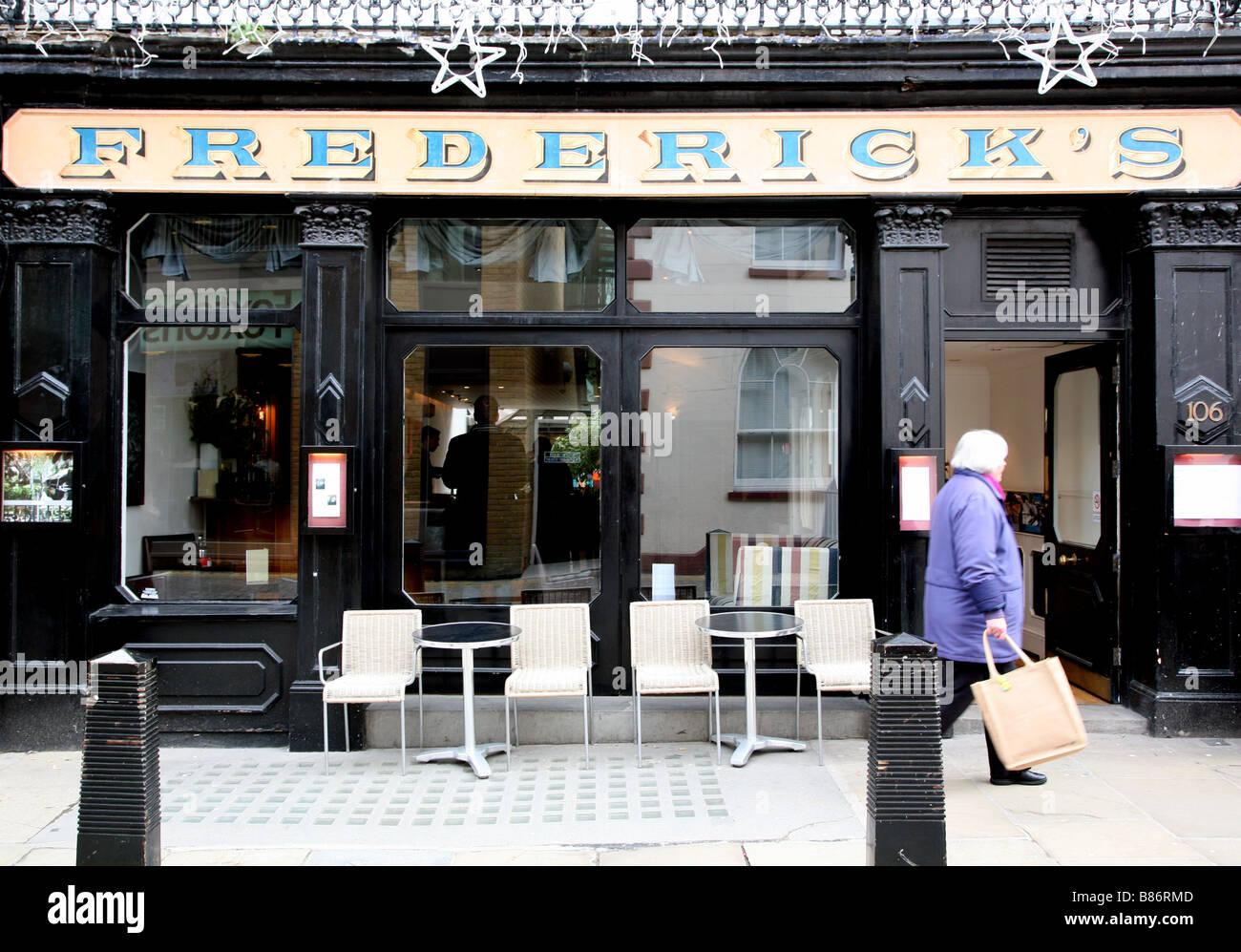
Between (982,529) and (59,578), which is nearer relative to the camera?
(982,529)

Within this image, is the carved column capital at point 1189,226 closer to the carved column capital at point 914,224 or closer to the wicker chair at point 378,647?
the carved column capital at point 914,224

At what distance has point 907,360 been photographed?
6.34 meters

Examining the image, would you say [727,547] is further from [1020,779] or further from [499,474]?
[1020,779]

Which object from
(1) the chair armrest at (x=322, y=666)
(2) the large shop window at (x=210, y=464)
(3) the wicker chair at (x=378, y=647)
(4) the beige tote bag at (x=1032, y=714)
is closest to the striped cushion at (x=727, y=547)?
(3) the wicker chair at (x=378, y=647)

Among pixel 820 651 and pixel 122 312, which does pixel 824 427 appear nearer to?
pixel 820 651

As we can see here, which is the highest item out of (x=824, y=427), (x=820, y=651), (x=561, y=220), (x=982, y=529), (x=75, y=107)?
(x=75, y=107)

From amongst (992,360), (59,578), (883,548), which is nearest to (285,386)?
(59,578)

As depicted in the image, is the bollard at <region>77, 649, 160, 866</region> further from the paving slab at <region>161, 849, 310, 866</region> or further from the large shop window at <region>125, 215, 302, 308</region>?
the large shop window at <region>125, 215, 302, 308</region>

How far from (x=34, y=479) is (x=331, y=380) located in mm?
2153

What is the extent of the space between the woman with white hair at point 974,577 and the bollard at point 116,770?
4.00 m

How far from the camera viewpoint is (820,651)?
612cm

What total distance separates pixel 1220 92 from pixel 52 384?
331 inches

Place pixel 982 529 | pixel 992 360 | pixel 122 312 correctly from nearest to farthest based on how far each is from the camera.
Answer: pixel 982 529 → pixel 122 312 → pixel 992 360

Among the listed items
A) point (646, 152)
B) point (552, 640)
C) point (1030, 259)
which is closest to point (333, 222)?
point (646, 152)
